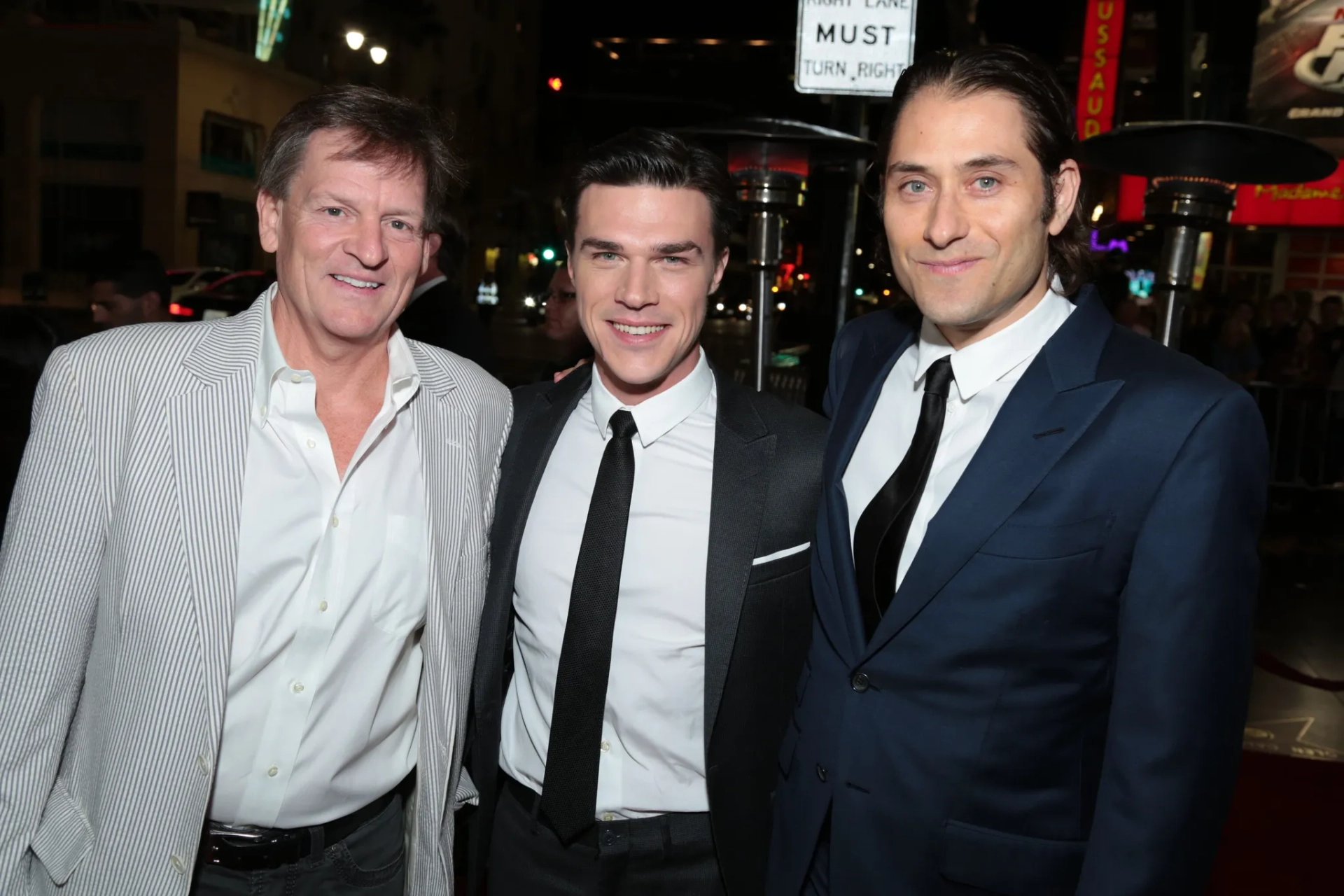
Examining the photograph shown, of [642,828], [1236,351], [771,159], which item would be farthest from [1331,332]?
[642,828]

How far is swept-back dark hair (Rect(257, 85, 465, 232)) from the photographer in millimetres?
1891

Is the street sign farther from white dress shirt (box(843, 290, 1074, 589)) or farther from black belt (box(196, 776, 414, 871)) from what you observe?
black belt (box(196, 776, 414, 871))

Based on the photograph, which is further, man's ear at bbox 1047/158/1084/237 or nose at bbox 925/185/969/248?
man's ear at bbox 1047/158/1084/237

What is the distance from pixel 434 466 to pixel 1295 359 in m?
10.1

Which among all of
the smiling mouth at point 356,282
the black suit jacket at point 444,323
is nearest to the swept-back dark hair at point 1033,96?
the smiling mouth at point 356,282

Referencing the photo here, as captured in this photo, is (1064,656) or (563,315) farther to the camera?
(563,315)

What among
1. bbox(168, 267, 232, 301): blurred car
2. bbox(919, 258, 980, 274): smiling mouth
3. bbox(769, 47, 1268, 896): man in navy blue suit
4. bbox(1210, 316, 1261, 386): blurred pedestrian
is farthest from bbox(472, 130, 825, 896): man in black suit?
bbox(168, 267, 232, 301): blurred car

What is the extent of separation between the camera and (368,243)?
6.12 feet

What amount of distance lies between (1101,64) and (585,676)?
11.6 metres

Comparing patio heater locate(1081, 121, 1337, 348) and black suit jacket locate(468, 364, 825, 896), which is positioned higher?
patio heater locate(1081, 121, 1337, 348)

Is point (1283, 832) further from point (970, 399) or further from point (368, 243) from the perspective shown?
point (368, 243)

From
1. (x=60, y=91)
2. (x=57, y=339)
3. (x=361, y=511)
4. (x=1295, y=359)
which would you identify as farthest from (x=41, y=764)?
(x=60, y=91)

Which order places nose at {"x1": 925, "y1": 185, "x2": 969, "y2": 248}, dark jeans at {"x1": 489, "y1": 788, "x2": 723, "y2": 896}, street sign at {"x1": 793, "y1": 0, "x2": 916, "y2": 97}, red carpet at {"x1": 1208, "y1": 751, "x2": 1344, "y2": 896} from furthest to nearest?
street sign at {"x1": 793, "y1": 0, "x2": 916, "y2": 97}
red carpet at {"x1": 1208, "y1": 751, "x2": 1344, "y2": 896}
dark jeans at {"x1": 489, "y1": 788, "x2": 723, "y2": 896}
nose at {"x1": 925, "y1": 185, "x2": 969, "y2": 248}

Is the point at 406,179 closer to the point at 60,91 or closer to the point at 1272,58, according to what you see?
the point at 1272,58
